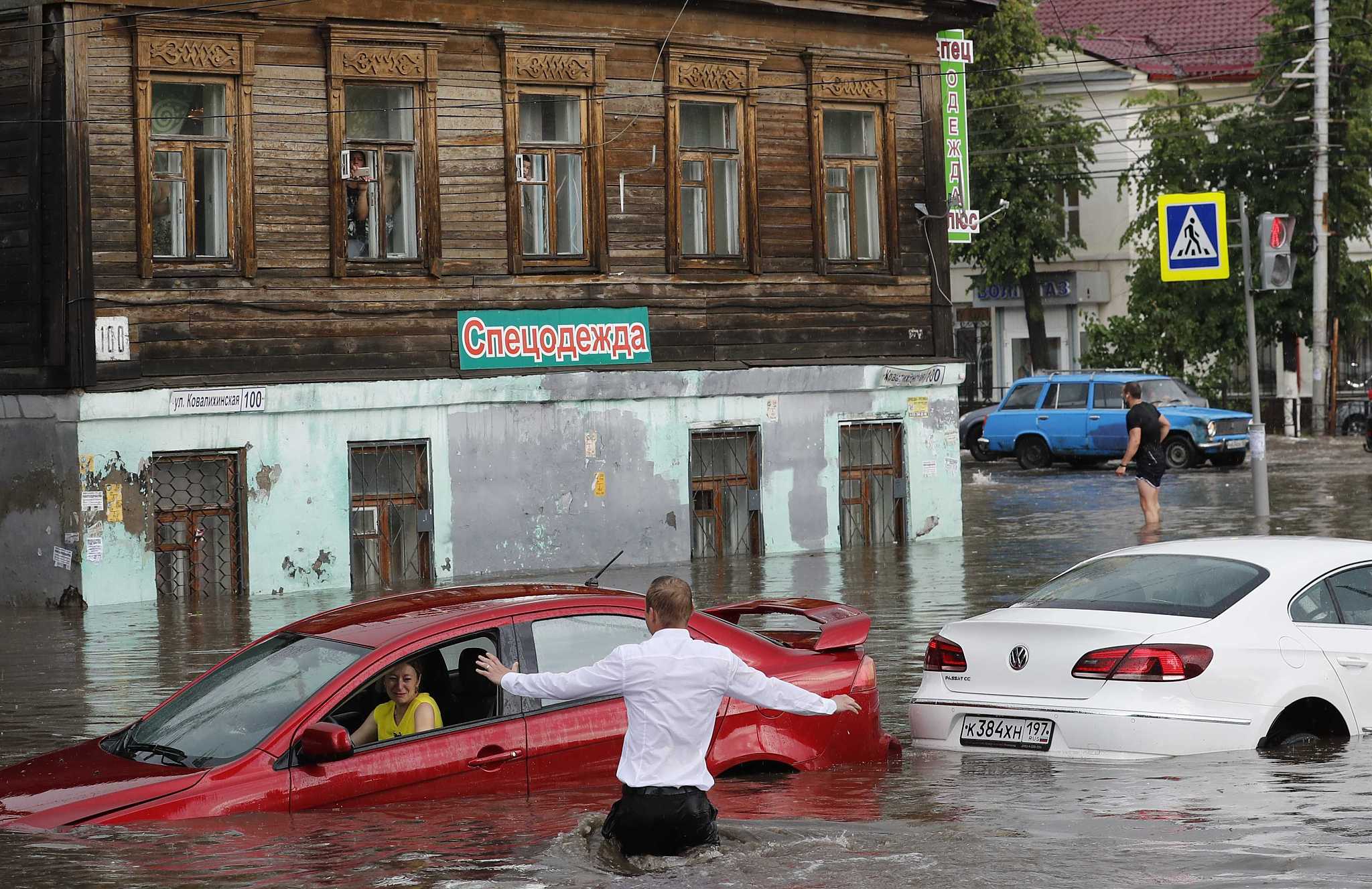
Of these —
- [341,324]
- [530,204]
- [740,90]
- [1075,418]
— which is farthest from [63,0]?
[1075,418]

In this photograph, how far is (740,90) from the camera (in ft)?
77.5

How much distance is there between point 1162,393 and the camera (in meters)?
38.2

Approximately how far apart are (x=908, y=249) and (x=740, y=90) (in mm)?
3363

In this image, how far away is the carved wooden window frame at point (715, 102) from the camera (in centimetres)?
2303

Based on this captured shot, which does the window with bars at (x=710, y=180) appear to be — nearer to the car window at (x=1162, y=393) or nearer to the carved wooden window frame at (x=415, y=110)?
the carved wooden window frame at (x=415, y=110)

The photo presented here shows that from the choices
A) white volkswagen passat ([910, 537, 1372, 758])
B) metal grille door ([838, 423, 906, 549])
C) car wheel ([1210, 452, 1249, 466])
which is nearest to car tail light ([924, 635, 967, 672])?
white volkswagen passat ([910, 537, 1372, 758])

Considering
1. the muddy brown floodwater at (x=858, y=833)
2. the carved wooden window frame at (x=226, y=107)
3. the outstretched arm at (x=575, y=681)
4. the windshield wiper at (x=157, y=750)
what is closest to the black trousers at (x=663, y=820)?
the muddy brown floodwater at (x=858, y=833)

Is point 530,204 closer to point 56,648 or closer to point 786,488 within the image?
point 786,488

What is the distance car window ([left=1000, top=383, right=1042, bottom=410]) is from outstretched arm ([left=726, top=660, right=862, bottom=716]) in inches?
1330

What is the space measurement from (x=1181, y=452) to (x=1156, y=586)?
2872cm

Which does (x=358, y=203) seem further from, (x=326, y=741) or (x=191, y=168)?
(x=326, y=741)

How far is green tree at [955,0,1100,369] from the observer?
163 feet

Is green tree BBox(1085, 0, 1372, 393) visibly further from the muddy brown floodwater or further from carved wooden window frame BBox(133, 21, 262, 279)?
the muddy brown floodwater

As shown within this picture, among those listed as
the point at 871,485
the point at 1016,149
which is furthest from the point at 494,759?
the point at 1016,149
